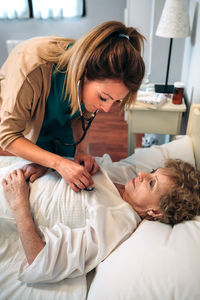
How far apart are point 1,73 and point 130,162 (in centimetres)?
89

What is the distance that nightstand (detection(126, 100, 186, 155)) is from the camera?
180 centimetres

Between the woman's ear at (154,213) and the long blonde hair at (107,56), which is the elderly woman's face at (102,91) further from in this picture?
the woman's ear at (154,213)

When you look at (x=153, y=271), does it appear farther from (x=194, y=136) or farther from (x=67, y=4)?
(x=67, y=4)

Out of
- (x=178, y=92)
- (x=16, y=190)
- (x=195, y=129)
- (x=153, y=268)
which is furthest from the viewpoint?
(x=178, y=92)

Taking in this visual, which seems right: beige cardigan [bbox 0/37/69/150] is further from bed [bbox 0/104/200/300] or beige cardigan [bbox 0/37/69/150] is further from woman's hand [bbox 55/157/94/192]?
bed [bbox 0/104/200/300]

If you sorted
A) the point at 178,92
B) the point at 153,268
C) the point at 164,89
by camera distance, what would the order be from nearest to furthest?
the point at 153,268 < the point at 178,92 < the point at 164,89

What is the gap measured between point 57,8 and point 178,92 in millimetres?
2447

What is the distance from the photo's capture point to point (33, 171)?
1226 mm

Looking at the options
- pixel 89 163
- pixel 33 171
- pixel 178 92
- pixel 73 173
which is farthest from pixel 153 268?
pixel 178 92

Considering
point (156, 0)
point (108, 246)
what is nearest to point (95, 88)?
point (108, 246)

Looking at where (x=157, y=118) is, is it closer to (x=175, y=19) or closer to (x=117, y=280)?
(x=175, y=19)

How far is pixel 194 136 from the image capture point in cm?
146

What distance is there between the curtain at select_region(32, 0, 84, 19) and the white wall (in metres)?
1.83

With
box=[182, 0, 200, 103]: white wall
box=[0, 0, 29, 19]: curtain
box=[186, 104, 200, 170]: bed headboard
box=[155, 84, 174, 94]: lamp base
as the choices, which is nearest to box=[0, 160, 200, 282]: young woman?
box=[186, 104, 200, 170]: bed headboard
